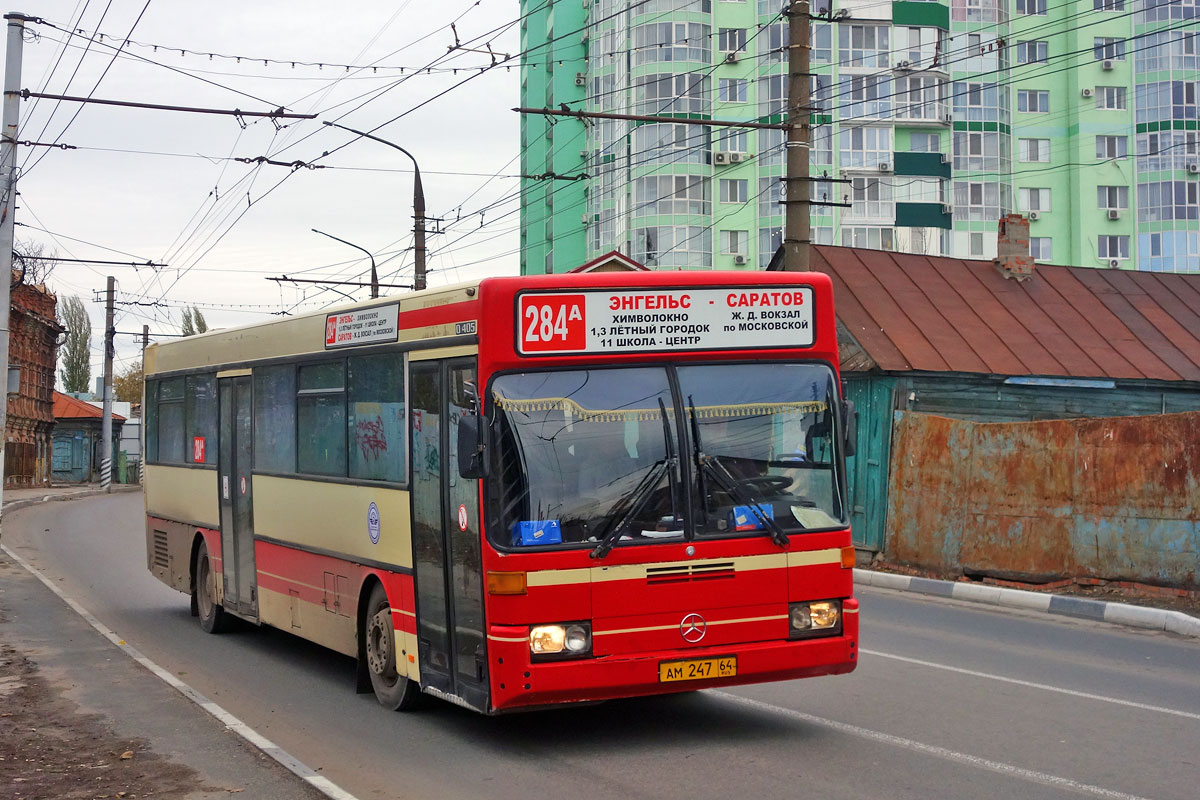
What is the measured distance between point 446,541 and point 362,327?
7.59 ft

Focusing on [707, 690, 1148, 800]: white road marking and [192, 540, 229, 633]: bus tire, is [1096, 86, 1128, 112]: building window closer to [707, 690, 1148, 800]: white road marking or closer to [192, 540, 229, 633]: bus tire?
[192, 540, 229, 633]: bus tire

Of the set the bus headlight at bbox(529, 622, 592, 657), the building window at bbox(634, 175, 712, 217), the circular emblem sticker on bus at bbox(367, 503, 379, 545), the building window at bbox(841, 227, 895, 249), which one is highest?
the building window at bbox(634, 175, 712, 217)

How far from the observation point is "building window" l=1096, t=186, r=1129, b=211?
211 feet

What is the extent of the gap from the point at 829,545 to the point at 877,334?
15347 mm

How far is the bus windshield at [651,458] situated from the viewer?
746cm

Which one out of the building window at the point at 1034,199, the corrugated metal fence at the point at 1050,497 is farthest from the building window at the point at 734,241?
the corrugated metal fence at the point at 1050,497

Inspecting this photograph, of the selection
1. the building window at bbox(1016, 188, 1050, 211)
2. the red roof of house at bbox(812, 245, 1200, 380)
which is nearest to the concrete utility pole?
the red roof of house at bbox(812, 245, 1200, 380)

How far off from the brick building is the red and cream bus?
5646 cm

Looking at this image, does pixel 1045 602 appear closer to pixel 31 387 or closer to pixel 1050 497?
pixel 1050 497

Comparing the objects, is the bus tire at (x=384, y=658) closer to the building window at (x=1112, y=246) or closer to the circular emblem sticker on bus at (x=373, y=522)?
the circular emblem sticker on bus at (x=373, y=522)

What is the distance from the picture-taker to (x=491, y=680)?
Result: 7480 millimetres

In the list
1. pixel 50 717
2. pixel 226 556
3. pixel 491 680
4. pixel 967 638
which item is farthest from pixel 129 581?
pixel 491 680

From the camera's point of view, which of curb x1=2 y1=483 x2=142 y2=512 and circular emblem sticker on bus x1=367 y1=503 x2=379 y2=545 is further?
curb x1=2 y1=483 x2=142 y2=512

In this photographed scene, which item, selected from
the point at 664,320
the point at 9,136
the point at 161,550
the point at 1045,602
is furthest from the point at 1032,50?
the point at 664,320
